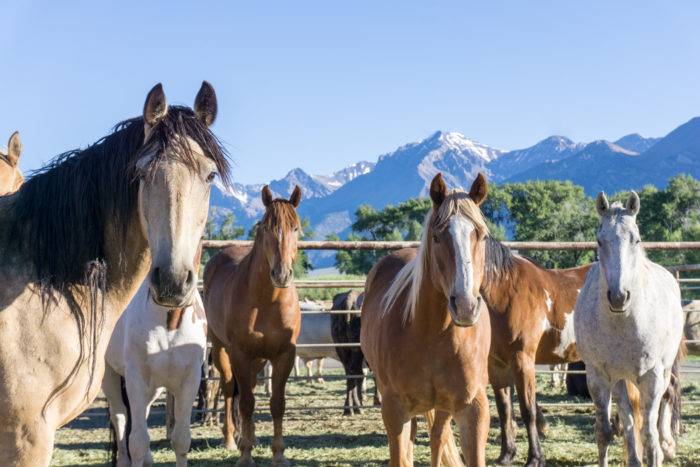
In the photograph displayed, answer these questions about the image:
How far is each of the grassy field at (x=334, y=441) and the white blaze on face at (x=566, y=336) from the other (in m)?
0.83

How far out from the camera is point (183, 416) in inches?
180

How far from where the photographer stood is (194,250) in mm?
2195

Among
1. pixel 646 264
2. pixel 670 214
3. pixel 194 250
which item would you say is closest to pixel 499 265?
pixel 646 264

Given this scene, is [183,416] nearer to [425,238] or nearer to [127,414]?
[127,414]

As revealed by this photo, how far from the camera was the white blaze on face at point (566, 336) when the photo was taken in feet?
20.4

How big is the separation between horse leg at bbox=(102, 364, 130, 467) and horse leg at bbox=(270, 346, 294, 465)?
1.15 m

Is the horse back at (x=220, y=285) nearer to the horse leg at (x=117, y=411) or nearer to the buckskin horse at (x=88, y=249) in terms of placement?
the horse leg at (x=117, y=411)

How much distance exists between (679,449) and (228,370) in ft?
13.5

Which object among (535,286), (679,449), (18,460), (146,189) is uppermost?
(146,189)

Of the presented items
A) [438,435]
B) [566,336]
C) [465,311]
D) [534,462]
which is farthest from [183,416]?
[566,336]

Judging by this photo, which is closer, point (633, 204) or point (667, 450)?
point (633, 204)

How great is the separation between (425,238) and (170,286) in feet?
6.73

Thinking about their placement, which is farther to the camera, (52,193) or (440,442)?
(440,442)

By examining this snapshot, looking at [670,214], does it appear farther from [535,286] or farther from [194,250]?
[194,250]
